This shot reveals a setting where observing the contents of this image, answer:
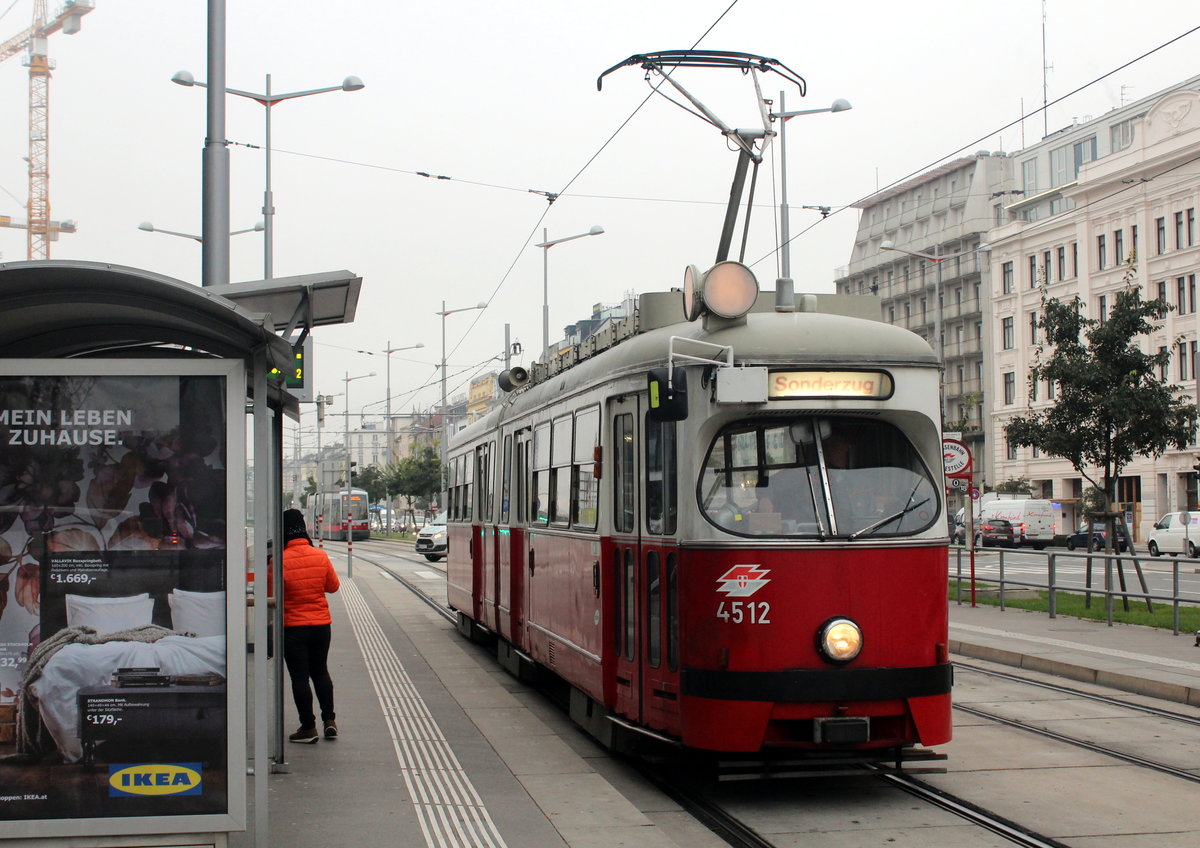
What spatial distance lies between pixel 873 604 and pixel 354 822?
3.09 metres

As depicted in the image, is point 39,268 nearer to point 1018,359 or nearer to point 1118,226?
point 1118,226

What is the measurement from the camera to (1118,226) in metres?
57.2

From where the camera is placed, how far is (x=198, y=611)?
6.19 meters

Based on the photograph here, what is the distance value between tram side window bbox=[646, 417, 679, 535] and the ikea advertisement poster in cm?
288

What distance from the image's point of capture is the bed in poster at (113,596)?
6.04 meters

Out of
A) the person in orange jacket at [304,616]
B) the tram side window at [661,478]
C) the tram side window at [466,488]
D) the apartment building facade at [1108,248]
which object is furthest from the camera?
the apartment building facade at [1108,248]

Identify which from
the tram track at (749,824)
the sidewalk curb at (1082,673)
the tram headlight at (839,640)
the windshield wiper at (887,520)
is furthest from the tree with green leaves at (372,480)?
the tram headlight at (839,640)

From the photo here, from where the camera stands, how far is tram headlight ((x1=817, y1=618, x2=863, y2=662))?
7758mm

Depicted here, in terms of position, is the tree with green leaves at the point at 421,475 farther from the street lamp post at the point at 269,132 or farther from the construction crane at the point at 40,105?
the street lamp post at the point at 269,132

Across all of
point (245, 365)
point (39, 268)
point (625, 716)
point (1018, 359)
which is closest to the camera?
point (39, 268)

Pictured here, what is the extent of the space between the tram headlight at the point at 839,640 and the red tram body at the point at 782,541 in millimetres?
11

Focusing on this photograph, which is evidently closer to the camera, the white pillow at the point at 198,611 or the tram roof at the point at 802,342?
the white pillow at the point at 198,611

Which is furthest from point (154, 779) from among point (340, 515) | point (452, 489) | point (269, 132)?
point (340, 515)

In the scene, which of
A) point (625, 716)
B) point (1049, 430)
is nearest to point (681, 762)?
point (625, 716)
